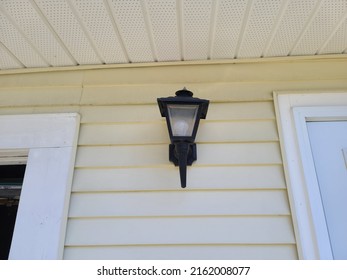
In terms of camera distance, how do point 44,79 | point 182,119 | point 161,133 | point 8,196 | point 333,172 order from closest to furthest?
point 182,119 → point 333,172 → point 161,133 → point 44,79 → point 8,196

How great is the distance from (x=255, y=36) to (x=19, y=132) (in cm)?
131

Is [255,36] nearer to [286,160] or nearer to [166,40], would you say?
[166,40]

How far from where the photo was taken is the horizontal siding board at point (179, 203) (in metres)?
1.34

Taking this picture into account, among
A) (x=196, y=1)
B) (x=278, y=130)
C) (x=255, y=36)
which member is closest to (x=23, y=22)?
(x=196, y=1)

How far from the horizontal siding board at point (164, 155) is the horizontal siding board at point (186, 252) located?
40 cm

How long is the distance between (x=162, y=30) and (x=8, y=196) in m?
1.37

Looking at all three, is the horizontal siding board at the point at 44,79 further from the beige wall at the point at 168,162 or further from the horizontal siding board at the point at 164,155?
the horizontal siding board at the point at 164,155

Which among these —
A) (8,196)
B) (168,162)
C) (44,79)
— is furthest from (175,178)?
(8,196)

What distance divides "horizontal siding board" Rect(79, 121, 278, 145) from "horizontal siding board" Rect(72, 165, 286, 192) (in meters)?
0.15

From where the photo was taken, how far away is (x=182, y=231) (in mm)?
1314

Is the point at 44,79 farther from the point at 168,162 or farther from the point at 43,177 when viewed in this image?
the point at 168,162

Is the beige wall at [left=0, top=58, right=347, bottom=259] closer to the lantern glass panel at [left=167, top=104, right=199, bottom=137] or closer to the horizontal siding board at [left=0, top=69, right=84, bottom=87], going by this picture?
the horizontal siding board at [left=0, top=69, right=84, bottom=87]

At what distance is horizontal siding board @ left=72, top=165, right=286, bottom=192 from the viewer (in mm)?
1379

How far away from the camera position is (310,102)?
4.89ft
